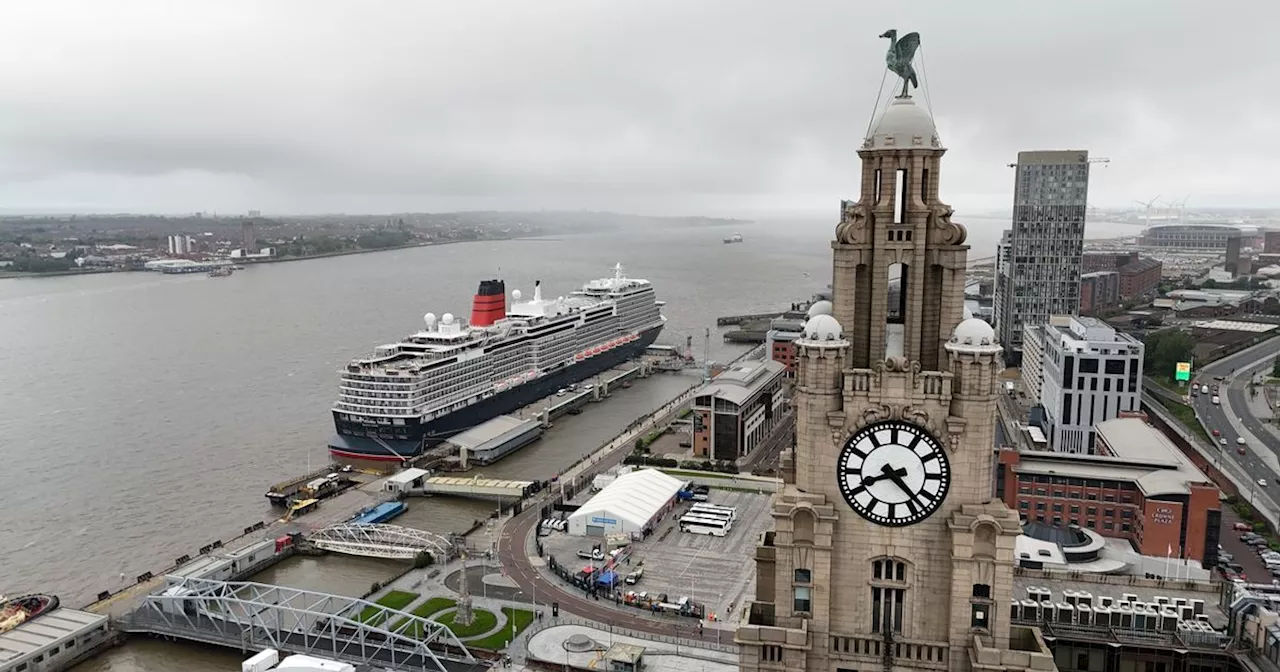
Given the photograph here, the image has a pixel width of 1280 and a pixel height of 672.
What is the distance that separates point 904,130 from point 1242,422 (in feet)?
241

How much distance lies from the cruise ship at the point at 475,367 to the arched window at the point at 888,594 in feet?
194

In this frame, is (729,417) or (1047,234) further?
(1047,234)

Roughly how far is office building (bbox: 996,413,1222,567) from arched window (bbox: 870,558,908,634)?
35371 millimetres

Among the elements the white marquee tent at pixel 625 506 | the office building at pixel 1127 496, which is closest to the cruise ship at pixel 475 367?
the white marquee tent at pixel 625 506

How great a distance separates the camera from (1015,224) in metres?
91.0

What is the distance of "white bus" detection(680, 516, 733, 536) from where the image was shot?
49719mm

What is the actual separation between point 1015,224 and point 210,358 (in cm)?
9286

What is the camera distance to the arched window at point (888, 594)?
12891 millimetres

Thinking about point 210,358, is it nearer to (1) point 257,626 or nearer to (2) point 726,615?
(1) point 257,626

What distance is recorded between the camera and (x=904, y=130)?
1281cm

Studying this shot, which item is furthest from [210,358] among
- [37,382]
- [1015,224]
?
[1015,224]

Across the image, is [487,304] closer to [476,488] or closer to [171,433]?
[171,433]

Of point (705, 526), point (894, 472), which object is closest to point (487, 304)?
point (705, 526)

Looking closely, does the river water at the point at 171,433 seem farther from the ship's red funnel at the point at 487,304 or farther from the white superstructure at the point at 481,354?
the ship's red funnel at the point at 487,304
